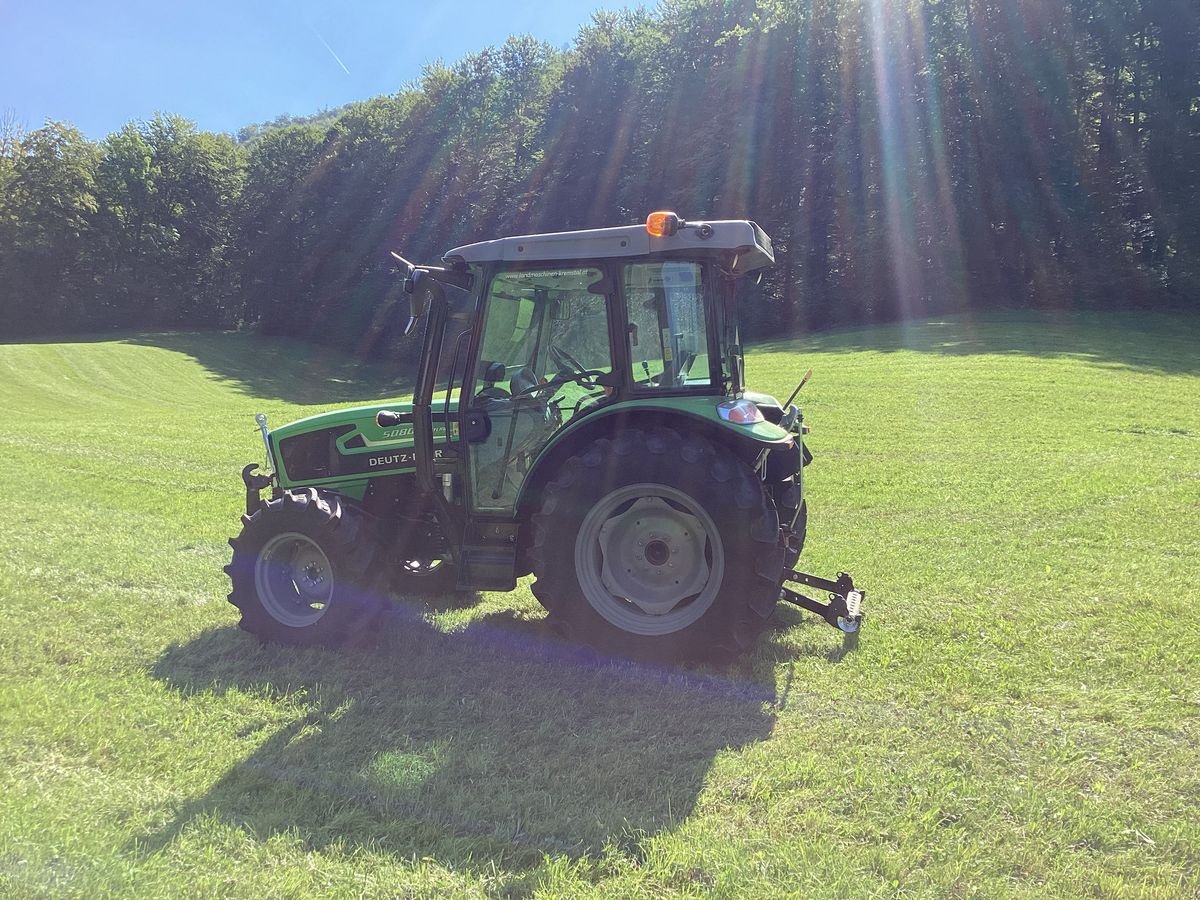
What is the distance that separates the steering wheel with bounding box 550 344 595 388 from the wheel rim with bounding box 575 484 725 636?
30.4 inches

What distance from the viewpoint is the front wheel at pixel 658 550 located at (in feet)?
12.4

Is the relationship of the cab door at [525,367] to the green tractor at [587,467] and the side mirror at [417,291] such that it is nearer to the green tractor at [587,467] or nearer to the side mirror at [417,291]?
the green tractor at [587,467]

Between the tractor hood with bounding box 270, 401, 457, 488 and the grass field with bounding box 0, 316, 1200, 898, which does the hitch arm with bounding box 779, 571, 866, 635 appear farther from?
the tractor hood with bounding box 270, 401, 457, 488

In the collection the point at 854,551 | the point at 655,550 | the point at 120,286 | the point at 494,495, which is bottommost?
the point at 854,551

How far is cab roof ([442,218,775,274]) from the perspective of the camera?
3.88 m

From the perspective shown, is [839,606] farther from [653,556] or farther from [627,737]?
[627,737]

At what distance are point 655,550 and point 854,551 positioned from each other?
8.83 ft

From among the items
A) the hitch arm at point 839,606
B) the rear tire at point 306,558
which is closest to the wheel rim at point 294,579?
the rear tire at point 306,558

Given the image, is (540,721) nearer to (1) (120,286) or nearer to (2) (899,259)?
(2) (899,259)

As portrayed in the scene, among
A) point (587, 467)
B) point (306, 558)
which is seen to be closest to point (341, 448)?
point (306, 558)

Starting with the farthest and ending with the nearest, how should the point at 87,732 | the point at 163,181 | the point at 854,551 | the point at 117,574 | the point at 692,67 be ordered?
the point at 163,181
the point at 692,67
the point at 854,551
the point at 117,574
the point at 87,732

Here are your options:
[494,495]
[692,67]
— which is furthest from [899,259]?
[494,495]

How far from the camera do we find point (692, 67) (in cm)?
3781

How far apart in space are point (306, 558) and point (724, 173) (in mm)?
32370
